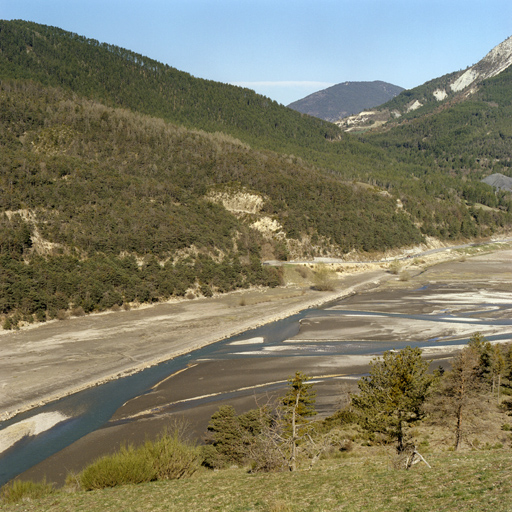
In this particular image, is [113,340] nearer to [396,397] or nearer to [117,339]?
[117,339]

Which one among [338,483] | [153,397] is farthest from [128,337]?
[338,483]

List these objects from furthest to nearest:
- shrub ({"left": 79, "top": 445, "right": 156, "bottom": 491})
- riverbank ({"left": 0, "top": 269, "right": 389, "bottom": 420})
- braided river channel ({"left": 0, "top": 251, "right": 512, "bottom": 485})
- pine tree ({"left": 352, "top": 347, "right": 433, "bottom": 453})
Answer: riverbank ({"left": 0, "top": 269, "right": 389, "bottom": 420})
braided river channel ({"left": 0, "top": 251, "right": 512, "bottom": 485})
pine tree ({"left": 352, "top": 347, "right": 433, "bottom": 453})
shrub ({"left": 79, "top": 445, "right": 156, "bottom": 491})

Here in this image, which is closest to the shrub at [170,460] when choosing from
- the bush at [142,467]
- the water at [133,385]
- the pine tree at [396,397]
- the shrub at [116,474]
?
the bush at [142,467]

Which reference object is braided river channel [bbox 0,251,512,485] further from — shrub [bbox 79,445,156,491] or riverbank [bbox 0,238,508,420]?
shrub [bbox 79,445,156,491]

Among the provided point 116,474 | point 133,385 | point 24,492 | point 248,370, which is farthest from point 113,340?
point 116,474

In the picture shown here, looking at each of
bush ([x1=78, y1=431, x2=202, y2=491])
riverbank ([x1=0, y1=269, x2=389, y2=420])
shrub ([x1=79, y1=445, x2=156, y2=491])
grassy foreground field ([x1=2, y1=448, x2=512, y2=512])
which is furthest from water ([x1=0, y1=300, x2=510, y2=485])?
grassy foreground field ([x1=2, y1=448, x2=512, y2=512])

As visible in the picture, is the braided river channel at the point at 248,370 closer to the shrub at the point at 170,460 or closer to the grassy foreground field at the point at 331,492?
the shrub at the point at 170,460
